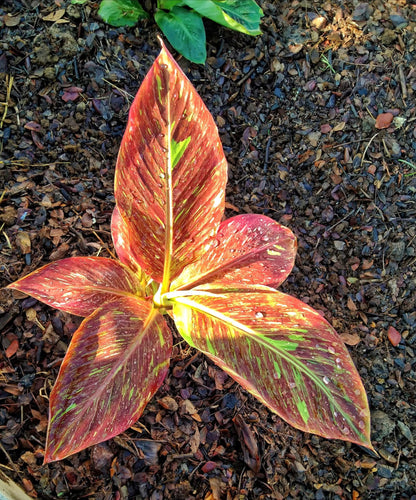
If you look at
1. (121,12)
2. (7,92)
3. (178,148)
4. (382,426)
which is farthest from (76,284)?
(121,12)

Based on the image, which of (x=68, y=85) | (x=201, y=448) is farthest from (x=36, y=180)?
(x=201, y=448)

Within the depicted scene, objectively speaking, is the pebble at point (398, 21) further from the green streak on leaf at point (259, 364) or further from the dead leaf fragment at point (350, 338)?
the green streak on leaf at point (259, 364)

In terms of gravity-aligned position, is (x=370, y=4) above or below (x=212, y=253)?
above

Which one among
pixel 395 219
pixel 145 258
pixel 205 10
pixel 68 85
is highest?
pixel 205 10

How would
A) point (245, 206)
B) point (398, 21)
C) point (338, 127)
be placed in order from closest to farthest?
point (245, 206) → point (338, 127) → point (398, 21)

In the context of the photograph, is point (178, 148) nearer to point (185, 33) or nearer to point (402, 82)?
point (185, 33)

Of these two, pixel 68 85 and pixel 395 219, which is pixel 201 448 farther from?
pixel 68 85
